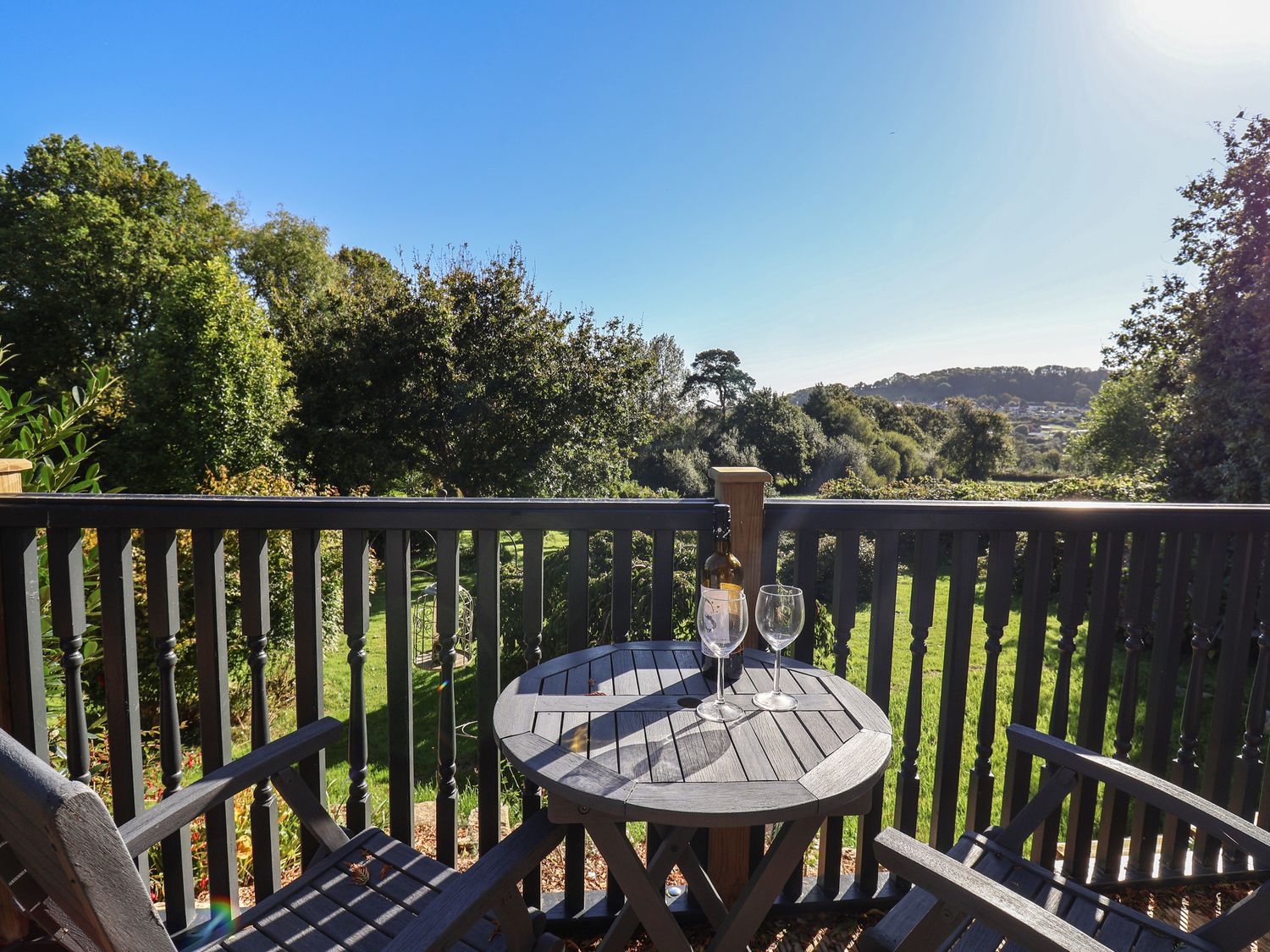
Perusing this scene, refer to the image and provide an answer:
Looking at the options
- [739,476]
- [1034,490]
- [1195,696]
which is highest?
[739,476]

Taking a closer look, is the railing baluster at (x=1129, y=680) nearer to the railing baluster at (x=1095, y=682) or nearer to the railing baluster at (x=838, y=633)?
the railing baluster at (x=1095, y=682)

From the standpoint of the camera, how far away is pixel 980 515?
1646 millimetres

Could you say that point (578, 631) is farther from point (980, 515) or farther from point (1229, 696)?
point (1229, 696)

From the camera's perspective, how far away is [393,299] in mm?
12039

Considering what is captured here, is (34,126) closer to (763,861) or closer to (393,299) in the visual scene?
(393,299)

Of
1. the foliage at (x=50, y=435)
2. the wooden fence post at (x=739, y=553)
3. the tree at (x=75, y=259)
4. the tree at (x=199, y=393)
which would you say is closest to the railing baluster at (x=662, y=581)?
the wooden fence post at (x=739, y=553)

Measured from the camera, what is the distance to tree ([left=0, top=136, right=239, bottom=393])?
14484mm

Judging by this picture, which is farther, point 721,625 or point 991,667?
point 991,667

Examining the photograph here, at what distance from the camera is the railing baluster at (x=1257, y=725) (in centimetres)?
186

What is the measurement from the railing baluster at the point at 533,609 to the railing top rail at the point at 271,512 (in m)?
0.07

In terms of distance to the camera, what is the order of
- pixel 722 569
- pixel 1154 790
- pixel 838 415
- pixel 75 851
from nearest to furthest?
pixel 75 851
pixel 1154 790
pixel 722 569
pixel 838 415

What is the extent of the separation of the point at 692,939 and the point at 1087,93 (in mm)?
7542

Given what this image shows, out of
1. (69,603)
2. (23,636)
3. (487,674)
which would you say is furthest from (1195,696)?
(23,636)

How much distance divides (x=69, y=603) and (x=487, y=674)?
38.9 inches
